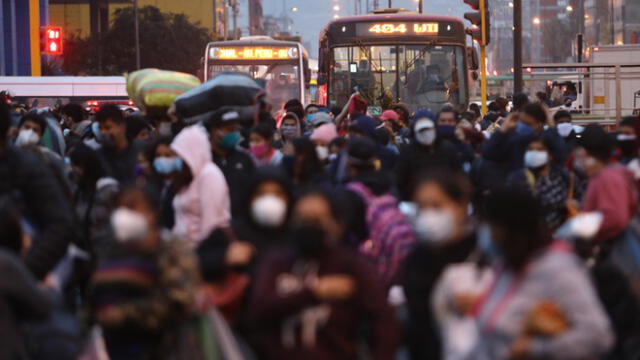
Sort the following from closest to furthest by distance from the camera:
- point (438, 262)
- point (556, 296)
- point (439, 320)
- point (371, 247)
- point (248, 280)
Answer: point (556, 296) < point (439, 320) < point (438, 262) < point (248, 280) < point (371, 247)

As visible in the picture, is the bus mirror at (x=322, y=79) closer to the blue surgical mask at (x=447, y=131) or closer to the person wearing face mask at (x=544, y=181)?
the blue surgical mask at (x=447, y=131)

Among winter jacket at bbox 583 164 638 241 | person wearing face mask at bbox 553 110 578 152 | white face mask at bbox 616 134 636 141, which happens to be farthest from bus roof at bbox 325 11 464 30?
winter jacket at bbox 583 164 638 241

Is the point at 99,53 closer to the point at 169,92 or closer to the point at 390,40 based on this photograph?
the point at 390,40

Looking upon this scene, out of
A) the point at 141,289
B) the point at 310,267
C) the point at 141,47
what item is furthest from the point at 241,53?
the point at 141,47

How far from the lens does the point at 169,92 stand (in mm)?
11805

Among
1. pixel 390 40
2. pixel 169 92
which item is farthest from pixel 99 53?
pixel 169 92

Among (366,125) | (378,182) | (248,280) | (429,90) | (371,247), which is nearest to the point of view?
(248,280)

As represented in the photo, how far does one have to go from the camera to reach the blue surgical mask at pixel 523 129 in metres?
10.8

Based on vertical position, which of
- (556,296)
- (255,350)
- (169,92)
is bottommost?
(255,350)

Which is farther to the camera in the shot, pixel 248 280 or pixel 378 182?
pixel 378 182

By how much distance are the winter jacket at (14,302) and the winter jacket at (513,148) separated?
575 centimetres

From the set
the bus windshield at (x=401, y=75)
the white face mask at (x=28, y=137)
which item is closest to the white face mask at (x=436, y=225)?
the white face mask at (x=28, y=137)

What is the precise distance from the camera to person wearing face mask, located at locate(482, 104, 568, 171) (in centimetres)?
1070

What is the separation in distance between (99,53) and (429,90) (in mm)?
49799
